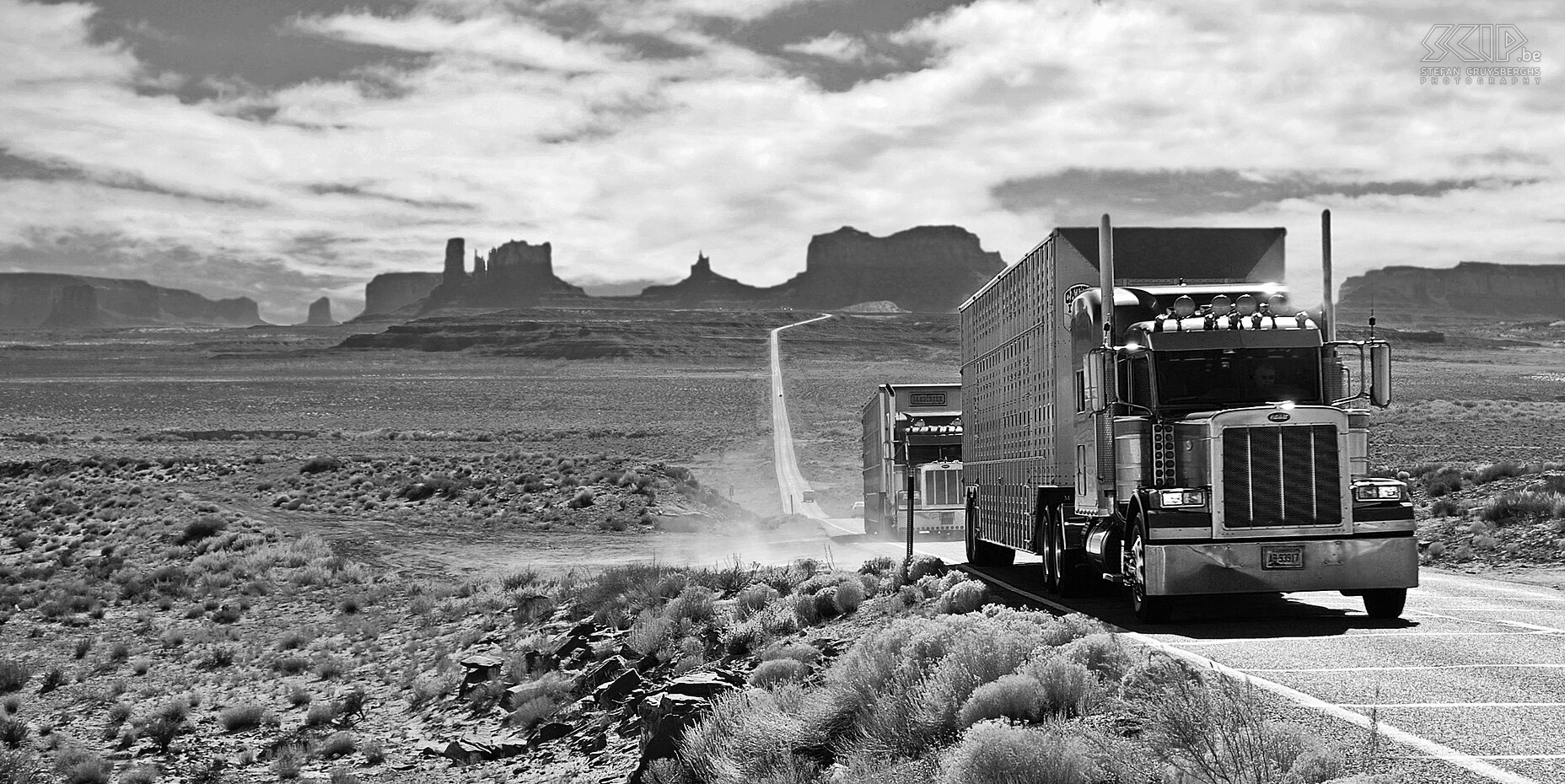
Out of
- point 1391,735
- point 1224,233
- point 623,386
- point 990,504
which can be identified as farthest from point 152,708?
point 623,386

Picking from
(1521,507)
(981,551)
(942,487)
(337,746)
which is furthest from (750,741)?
(942,487)

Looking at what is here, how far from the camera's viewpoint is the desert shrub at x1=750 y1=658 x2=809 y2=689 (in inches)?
472

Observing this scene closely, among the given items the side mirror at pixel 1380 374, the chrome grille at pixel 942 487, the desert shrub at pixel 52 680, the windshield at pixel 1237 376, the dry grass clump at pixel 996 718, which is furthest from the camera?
the chrome grille at pixel 942 487

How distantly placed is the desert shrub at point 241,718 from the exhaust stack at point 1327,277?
613 inches

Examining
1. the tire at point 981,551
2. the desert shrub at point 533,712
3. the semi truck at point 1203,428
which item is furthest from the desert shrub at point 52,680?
the semi truck at point 1203,428

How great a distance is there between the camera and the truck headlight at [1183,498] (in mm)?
12523

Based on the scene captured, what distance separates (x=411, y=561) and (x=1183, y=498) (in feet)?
80.2

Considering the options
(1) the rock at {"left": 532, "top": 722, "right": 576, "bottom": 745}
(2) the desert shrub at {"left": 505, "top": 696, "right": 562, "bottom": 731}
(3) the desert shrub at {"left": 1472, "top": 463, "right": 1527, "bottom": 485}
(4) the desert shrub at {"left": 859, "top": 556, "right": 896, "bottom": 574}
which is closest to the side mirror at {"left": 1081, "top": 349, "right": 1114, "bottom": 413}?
(4) the desert shrub at {"left": 859, "top": 556, "right": 896, "bottom": 574}

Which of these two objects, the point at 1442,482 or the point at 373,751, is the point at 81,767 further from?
the point at 1442,482

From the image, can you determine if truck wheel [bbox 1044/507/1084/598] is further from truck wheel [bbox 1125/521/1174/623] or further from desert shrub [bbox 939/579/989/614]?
truck wheel [bbox 1125/521/1174/623]

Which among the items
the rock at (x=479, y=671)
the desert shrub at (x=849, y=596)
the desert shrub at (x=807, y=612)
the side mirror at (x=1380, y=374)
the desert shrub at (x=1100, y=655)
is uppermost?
the side mirror at (x=1380, y=374)

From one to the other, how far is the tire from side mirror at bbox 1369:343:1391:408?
29.4 feet

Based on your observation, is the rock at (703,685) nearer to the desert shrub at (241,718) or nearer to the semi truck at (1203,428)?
the semi truck at (1203,428)

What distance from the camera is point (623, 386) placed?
367 ft
